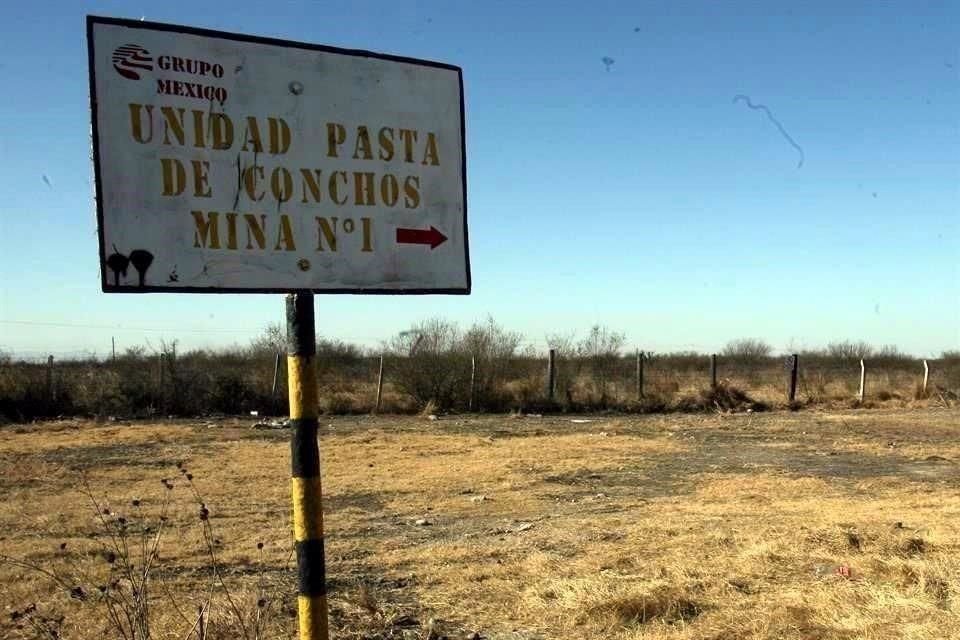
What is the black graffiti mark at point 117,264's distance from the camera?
2.63 metres

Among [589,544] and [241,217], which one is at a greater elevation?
[241,217]

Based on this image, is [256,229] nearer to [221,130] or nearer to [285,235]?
[285,235]

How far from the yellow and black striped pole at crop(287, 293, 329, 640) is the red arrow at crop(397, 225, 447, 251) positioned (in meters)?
0.40

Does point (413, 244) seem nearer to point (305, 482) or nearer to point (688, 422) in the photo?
point (305, 482)

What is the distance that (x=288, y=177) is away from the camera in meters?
2.87

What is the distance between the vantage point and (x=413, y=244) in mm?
3066

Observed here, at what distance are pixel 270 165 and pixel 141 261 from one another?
0.52 m

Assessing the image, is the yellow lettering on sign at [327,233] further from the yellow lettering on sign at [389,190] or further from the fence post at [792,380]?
the fence post at [792,380]

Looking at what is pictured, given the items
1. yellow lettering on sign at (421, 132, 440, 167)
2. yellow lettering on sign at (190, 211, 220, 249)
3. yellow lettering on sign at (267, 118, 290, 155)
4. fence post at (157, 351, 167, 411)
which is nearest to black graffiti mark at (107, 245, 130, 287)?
yellow lettering on sign at (190, 211, 220, 249)

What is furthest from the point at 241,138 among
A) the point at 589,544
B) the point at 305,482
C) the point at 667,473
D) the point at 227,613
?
the point at 667,473

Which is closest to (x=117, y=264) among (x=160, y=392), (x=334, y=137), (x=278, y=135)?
(x=278, y=135)

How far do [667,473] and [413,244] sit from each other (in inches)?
346

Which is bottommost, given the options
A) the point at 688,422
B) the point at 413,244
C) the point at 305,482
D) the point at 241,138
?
the point at 688,422

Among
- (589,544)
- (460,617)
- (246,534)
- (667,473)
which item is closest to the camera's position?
(460,617)
